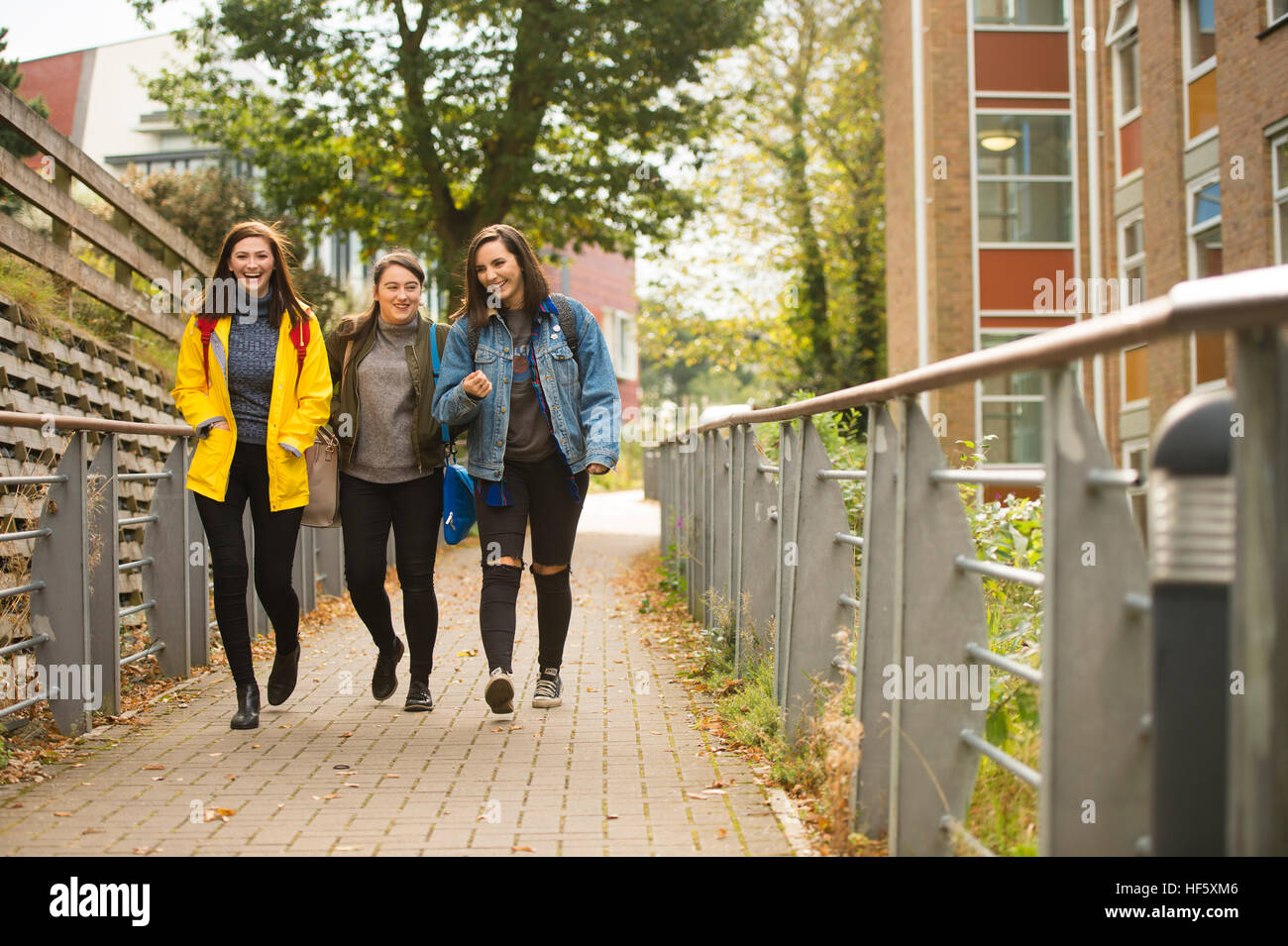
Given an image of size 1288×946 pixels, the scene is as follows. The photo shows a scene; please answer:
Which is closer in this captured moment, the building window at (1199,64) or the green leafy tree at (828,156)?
the building window at (1199,64)

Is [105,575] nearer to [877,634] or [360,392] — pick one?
[360,392]

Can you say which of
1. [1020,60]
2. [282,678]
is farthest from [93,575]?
[1020,60]

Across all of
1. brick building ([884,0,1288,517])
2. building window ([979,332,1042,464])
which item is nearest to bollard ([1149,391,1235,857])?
brick building ([884,0,1288,517])

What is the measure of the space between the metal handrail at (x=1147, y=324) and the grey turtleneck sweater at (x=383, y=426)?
3.00 m

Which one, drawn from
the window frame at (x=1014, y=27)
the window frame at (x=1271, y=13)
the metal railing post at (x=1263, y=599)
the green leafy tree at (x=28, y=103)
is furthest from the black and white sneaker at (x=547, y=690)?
the window frame at (x=1014, y=27)

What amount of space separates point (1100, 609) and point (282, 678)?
437 cm

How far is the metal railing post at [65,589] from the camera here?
5.45 m

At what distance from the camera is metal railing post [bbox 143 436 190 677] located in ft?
22.7

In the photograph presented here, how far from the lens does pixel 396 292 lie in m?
5.80

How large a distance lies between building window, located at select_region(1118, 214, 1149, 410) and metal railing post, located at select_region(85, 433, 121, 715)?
15678 mm

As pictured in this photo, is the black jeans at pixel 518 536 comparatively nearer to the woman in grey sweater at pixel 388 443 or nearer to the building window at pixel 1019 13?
the woman in grey sweater at pixel 388 443

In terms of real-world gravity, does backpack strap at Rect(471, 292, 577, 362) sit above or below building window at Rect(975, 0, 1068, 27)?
below

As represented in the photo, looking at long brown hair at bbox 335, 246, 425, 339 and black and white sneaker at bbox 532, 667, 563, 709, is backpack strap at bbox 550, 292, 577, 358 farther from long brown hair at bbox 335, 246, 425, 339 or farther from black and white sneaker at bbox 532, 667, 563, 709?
black and white sneaker at bbox 532, 667, 563, 709
